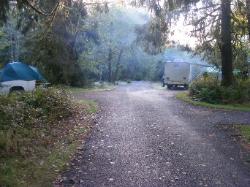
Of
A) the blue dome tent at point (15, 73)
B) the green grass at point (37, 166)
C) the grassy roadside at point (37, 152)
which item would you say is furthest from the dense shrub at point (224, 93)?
the green grass at point (37, 166)

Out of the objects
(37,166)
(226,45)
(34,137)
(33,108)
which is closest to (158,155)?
(37,166)

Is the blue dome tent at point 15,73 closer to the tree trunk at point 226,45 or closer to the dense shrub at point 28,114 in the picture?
the dense shrub at point 28,114

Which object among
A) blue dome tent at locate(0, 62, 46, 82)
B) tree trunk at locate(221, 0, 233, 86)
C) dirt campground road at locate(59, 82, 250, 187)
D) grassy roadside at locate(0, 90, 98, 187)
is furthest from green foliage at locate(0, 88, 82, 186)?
tree trunk at locate(221, 0, 233, 86)

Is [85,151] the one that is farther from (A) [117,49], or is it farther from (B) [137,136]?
(A) [117,49]

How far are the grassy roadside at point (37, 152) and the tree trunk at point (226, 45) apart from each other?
14568 mm

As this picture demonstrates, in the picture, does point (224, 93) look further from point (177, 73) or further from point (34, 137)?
point (177, 73)

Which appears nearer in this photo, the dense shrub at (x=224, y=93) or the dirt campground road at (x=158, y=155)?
the dirt campground road at (x=158, y=155)

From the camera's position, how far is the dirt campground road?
27.1ft

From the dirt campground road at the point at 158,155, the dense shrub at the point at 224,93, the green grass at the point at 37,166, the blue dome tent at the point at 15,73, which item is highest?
the blue dome tent at the point at 15,73

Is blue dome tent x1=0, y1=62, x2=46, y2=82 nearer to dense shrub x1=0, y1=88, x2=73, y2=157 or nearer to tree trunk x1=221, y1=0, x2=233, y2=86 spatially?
dense shrub x1=0, y1=88, x2=73, y2=157

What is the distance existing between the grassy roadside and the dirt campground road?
35cm

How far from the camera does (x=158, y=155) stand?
10.3 metres

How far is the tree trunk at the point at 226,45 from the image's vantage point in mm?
26156

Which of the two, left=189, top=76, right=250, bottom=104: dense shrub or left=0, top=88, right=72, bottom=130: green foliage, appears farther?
left=189, top=76, right=250, bottom=104: dense shrub
